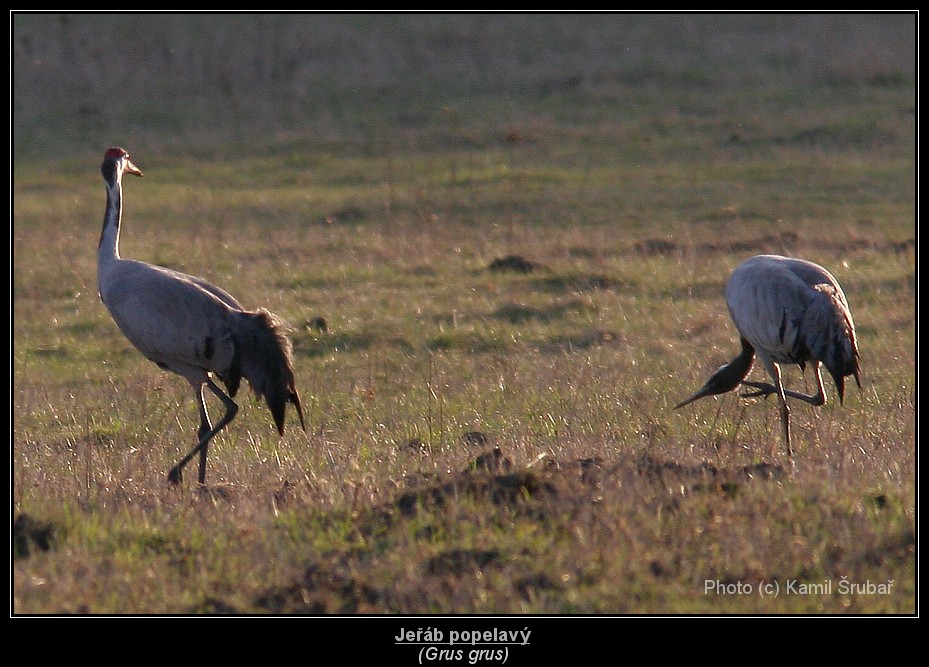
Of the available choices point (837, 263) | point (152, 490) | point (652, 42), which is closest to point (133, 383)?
point (152, 490)

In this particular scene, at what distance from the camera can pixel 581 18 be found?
86.9ft

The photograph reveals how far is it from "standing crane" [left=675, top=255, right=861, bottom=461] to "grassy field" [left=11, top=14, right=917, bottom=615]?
0.26 metres

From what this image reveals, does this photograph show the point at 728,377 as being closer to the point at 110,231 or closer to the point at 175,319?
the point at 175,319

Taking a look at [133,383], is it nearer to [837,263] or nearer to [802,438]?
[802,438]

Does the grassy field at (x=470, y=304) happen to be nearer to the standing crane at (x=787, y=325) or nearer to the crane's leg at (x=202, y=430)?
the crane's leg at (x=202, y=430)

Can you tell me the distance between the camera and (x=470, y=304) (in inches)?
420

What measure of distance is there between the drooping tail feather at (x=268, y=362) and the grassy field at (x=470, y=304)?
0.29 meters

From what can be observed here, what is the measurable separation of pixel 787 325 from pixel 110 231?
380 centimetres

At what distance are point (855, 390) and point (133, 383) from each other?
469 centimetres

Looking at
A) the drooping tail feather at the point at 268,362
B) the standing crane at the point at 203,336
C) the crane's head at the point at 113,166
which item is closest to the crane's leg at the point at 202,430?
the standing crane at the point at 203,336

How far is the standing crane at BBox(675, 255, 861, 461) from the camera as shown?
22.2 feet

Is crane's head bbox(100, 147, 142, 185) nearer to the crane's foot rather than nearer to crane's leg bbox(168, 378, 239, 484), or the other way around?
crane's leg bbox(168, 378, 239, 484)

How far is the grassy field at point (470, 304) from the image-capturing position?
4609 millimetres

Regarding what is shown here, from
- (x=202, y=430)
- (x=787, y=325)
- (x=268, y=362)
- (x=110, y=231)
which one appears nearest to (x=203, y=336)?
(x=268, y=362)
